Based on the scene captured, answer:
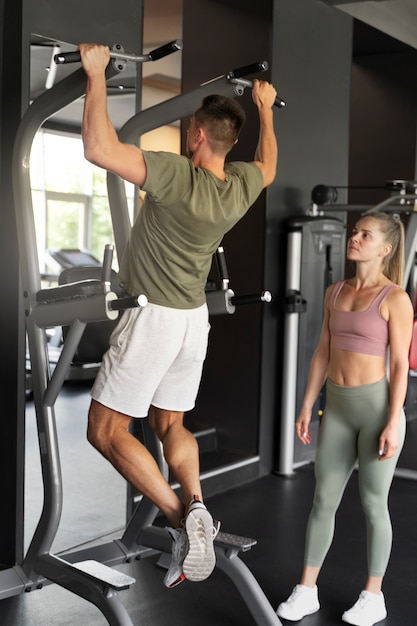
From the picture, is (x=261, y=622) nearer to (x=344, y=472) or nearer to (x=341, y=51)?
Answer: (x=344, y=472)

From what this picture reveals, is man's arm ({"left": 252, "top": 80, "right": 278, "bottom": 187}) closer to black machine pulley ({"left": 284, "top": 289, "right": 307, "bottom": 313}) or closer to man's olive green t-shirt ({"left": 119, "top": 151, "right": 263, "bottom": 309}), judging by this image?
man's olive green t-shirt ({"left": 119, "top": 151, "right": 263, "bottom": 309})

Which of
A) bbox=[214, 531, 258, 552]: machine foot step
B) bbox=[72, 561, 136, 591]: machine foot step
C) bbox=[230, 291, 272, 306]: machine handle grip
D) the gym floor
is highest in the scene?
bbox=[230, 291, 272, 306]: machine handle grip

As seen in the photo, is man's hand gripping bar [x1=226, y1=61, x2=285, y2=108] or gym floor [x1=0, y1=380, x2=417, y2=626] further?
gym floor [x1=0, y1=380, x2=417, y2=626]

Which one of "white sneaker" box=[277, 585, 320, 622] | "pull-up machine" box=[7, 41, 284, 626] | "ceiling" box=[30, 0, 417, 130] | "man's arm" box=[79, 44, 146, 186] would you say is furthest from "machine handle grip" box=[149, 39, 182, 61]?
"white sneaker" box=[277, 585, 320, 622]

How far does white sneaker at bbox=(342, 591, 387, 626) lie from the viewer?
3.11m

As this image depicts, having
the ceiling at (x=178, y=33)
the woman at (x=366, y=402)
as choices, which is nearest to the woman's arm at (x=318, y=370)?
the woman at (x=366, y=402)

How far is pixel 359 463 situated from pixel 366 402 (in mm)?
244

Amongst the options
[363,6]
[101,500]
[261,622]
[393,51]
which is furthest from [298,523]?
[393,51]

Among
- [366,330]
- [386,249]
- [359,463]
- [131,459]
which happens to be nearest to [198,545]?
[131,459]

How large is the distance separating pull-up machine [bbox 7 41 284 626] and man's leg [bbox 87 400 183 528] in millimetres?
196

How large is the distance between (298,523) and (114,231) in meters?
1.80

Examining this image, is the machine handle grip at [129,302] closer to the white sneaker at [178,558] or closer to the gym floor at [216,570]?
the white sneaker at [178,558]

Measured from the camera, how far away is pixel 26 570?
10.4ft

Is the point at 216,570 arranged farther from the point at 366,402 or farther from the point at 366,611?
the point at 366,402
